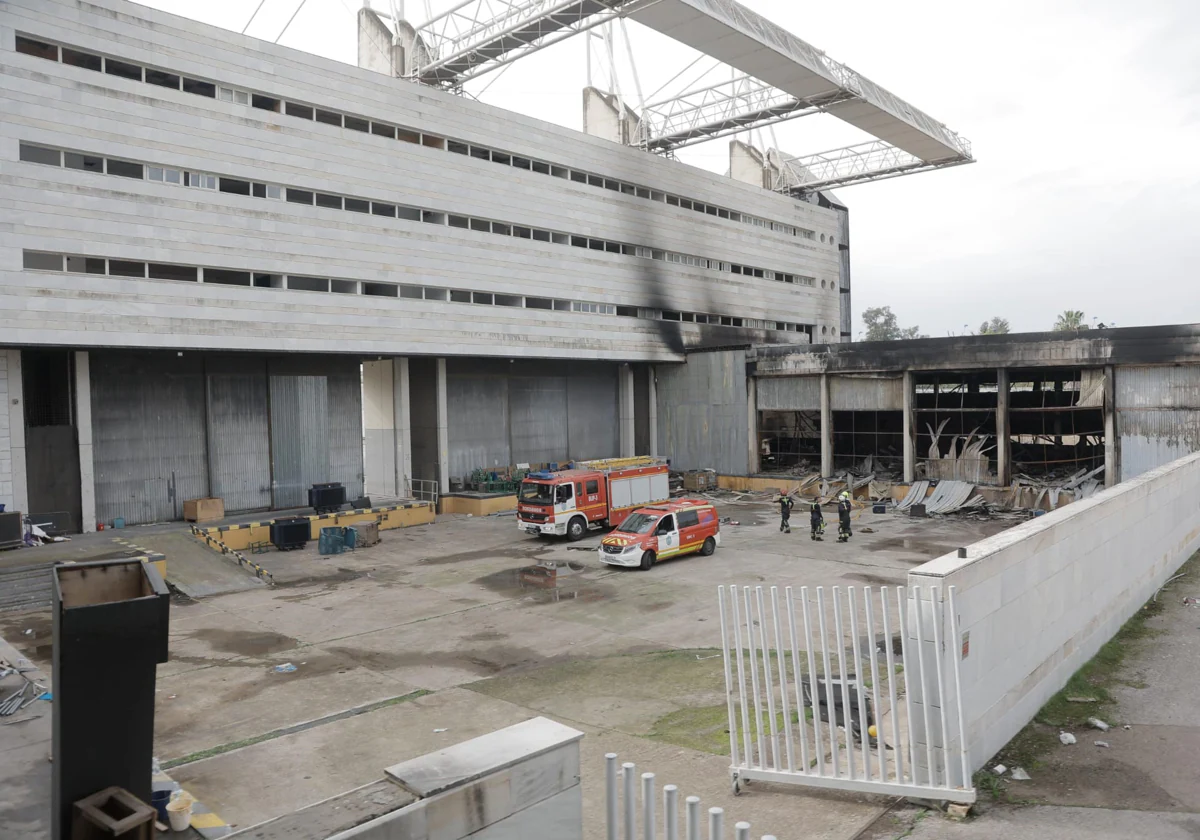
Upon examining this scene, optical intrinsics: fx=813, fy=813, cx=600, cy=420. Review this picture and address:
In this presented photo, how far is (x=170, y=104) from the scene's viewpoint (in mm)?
26719

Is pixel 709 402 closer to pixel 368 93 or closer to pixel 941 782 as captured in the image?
pixel 368 93

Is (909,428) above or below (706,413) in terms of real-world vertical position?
below

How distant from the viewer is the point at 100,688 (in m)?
6.18

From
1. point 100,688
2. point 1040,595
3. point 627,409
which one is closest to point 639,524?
point 1040,595

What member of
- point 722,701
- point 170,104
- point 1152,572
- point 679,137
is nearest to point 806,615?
A: point 722,701

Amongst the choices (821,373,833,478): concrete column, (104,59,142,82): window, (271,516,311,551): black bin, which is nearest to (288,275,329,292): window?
(104,59,142,82): window

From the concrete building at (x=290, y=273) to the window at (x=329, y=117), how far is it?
78 millimetres

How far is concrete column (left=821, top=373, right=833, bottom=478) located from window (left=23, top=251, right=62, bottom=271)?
3162cm

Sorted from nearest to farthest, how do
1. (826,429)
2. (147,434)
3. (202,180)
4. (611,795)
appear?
(611,795) → (202,180) → (147,434) → (826,429)

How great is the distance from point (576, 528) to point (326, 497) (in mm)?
10749

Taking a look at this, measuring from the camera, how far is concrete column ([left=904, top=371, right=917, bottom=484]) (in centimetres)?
3697

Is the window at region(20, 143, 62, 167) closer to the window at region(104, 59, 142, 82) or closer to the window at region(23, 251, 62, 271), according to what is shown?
the window at region(23, 251, 62, 271)

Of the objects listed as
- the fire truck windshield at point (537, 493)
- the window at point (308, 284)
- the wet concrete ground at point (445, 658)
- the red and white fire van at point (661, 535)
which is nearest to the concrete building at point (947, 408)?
the wet concrete ground at point (445, 658)

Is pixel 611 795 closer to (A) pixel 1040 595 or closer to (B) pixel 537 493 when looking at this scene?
(A) pixel 1040 595
